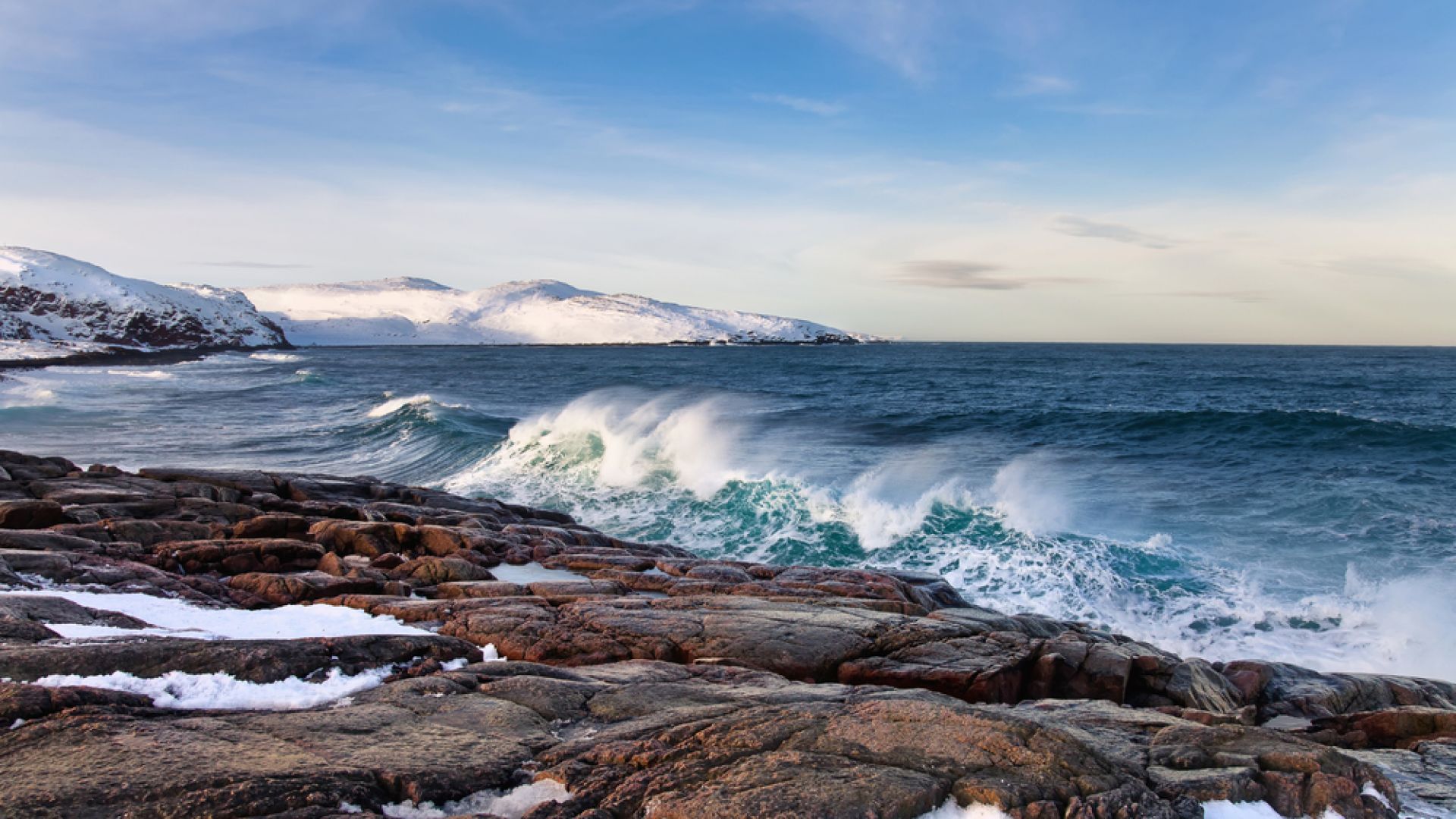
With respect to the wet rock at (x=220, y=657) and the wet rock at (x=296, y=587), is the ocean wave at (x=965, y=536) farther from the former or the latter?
the wet rock at (x=220, y=657)

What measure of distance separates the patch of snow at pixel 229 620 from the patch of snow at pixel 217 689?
1304 millimetres

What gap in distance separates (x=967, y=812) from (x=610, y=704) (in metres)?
2.30

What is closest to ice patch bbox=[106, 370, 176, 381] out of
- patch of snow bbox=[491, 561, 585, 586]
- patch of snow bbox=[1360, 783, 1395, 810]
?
patch of snow bbox=[491, 561, 585, 586]

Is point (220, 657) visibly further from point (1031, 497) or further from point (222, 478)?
point (1031, 497)

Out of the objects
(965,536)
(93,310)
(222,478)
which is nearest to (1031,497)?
(965,536)

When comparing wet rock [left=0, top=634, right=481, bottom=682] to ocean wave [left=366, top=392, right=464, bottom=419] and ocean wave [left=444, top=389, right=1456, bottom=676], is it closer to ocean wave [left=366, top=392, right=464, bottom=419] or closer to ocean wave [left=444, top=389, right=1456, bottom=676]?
ocean wave [left=444, top=389, right=1456, bottom=676]

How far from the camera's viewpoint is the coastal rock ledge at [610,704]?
382cm

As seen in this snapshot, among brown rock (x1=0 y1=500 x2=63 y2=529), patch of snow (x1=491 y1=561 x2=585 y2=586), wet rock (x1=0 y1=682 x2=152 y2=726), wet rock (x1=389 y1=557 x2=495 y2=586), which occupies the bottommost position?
patch of snow (x1=491 y1=561 x2=585 y2=586)

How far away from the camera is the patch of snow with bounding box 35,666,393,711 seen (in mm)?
4668

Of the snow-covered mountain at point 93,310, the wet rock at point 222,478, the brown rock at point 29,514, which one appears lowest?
the wet rock at point 222,478

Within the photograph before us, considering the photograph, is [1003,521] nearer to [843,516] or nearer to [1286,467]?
[843,516]

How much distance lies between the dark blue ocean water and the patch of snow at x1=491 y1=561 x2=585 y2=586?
5666 millimetres

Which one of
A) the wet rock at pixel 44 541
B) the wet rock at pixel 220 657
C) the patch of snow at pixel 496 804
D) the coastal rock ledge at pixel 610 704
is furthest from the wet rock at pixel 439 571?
the patch of snow at pixel 496 804

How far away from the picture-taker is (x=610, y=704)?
5.17 m
